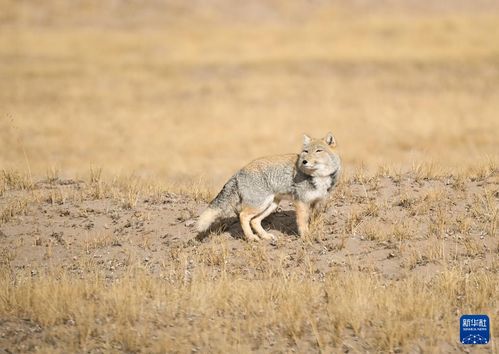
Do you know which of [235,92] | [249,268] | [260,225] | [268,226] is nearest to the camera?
[249,268]

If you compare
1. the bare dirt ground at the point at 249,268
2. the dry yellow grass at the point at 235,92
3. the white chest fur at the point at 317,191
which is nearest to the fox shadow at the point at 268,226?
the bare dirt ground at the point at 249,268

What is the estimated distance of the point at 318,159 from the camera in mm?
10258

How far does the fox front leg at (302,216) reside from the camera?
33.8ft

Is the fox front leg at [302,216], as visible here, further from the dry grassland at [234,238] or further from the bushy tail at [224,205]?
the bushy tail at [224,205]

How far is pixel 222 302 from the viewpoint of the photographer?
27.1 feet

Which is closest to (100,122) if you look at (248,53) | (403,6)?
(248,53)

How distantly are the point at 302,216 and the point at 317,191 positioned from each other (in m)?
0.39

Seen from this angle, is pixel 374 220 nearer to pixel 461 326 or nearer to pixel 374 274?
pixel 374 274

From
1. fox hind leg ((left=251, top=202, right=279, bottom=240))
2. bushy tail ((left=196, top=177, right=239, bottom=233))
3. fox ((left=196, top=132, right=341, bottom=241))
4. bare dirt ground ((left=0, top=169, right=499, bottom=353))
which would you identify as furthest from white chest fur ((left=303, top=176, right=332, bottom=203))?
bushy tail ((left=196, top=177, right=239, bottom=233))

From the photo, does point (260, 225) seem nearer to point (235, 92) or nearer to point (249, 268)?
point (249, 268)

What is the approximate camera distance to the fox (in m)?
10.3

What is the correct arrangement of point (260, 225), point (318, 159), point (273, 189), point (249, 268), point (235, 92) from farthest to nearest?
point (235, 92) < point (260, 225) < point (273, 189) < point (318, 159) < point (249, 268)

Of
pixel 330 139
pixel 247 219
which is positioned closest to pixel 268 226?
pixel 247 219

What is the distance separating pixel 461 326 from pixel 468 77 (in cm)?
2659
